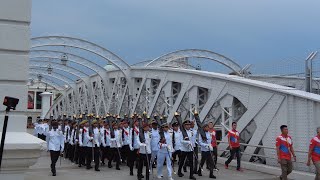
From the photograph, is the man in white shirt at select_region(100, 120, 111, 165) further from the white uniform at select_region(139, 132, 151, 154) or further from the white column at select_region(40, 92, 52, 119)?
the white column at select_region(40, 92, 52, 119)

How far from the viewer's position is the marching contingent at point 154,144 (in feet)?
38.9

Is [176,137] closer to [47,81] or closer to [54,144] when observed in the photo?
[54,144]

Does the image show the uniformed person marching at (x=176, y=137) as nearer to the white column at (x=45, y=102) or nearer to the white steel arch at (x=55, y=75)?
the white column at (x=45, y=102)

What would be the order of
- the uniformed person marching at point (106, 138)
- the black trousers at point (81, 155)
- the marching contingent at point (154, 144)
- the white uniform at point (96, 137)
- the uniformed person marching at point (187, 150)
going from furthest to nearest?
the black trousers at point (81, 155), the uniformed person marching at point (106, 138), the white uniform at point (96, 137), the uniformed person marching at point (187, 150), the marching contingent at point (154, 144)

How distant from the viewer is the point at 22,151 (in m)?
3.90

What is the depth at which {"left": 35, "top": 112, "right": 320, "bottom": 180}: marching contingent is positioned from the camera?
11852mm

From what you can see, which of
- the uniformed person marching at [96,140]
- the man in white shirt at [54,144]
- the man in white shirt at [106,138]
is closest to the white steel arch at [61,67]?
the man in white shirt at [106,138]

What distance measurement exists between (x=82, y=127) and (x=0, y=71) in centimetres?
1322

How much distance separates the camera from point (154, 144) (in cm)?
1333

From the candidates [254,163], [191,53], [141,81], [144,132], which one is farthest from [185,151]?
[191,53]

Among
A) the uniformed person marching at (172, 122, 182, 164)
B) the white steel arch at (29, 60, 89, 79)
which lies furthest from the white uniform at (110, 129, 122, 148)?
the white steel arch at (29, 60, 89, 79)

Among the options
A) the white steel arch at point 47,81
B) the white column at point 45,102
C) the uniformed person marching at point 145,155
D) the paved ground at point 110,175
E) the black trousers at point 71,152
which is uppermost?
the white steel arch at point 47,81

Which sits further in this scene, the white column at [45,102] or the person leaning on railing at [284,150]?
the white column at [45,102]

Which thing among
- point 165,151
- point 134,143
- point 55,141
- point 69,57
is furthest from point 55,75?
point 165,151
